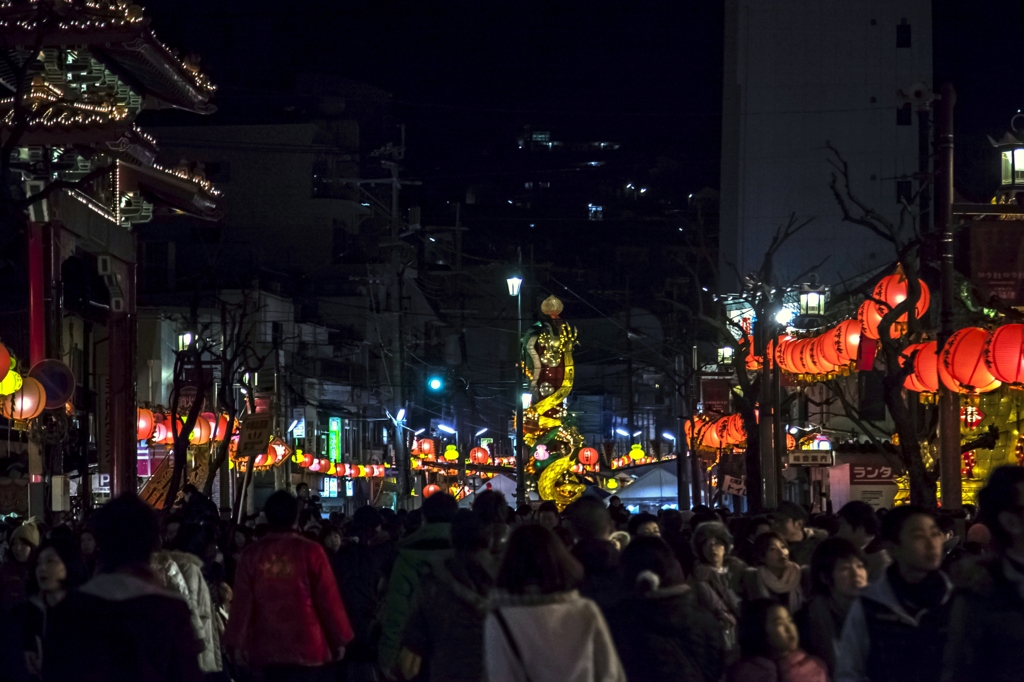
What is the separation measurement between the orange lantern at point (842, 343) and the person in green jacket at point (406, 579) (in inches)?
497

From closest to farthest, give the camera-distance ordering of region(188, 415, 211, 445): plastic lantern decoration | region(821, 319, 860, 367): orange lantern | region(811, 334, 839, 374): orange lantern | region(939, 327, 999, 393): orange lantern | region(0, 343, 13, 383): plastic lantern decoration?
1. region(939, 327, 999, 393): orange lantern
2. region(0, 343, 13, 383): plastic lantern decoration
3. region(821, 319, 860, 367): orange lantern
4. region(811, 334, 839, 374): orange lantern
5. region(188, 415, 211, 445): plastic lantern decoration

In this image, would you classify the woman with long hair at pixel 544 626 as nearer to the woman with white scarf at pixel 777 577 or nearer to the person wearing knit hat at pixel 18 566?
the woman with white scarf at pixel 777 577

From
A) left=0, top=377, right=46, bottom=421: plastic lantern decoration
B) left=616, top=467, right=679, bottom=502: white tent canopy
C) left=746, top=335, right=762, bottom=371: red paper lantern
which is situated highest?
left=746, top=335, right=762, bottom=371: red paper lantern

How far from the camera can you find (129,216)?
26.8m

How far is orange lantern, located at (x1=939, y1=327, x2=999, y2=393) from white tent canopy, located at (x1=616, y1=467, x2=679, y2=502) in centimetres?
2803

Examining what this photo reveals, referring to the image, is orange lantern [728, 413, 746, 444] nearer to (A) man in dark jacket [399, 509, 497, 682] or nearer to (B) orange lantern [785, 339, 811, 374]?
(B) orange lantern [785, 339, 811, 374]

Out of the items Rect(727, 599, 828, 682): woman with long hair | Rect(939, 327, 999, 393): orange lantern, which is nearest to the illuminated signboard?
Rect(939, 327, 999, 393): orange lantern

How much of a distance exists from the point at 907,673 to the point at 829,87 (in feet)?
170

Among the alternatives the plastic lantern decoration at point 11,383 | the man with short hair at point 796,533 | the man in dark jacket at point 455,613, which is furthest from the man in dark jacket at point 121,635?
the plastic lantern decoration at point 11,383

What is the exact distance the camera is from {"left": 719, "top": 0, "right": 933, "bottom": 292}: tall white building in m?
55.7

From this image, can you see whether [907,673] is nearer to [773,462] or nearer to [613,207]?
[773,462]

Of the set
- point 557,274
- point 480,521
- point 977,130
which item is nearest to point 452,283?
point 557,274

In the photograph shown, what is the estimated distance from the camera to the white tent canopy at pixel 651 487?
147ft

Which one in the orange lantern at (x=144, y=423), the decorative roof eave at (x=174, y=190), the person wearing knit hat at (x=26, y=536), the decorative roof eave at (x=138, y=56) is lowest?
the person wearing knit hat at (x=26, y=536)
